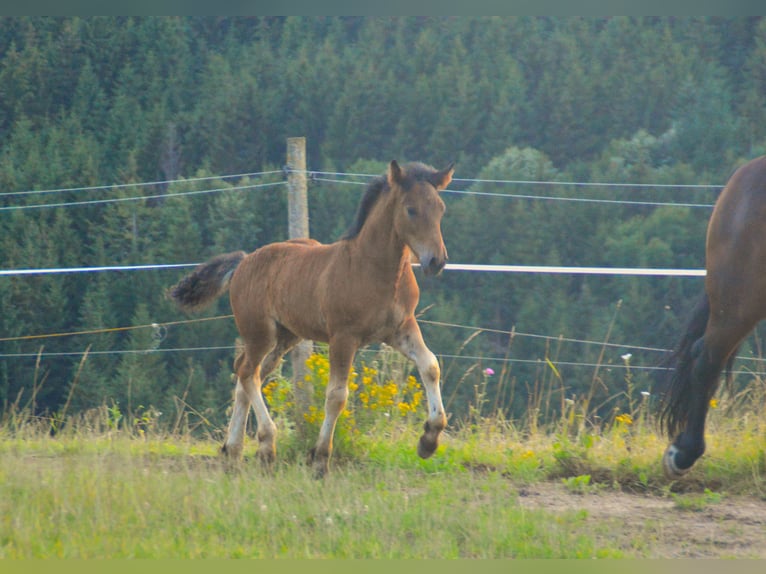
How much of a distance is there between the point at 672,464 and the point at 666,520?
2.33 feet

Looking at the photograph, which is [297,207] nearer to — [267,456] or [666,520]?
[267,456]

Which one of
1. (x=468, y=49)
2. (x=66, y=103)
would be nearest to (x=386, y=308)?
(x=66, y=103)

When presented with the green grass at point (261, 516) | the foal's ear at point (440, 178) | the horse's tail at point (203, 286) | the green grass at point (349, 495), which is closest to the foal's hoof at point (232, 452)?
the green grass at point (349, 495)

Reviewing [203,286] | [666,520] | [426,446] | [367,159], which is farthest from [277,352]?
[367,159]

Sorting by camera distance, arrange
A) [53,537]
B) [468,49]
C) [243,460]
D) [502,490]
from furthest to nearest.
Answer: [468,49] < [243,460] < [502,490] < [53,537]

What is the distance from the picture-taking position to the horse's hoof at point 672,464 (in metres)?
5.50

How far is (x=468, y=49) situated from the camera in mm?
62219

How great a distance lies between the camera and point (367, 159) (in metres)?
56.2

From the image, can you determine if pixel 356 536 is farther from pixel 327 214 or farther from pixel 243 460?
pixel 327 214

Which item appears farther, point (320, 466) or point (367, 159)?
point (367, 159)

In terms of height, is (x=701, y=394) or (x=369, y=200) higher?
(x=369, y=200)

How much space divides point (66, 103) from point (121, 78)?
3.29 meters

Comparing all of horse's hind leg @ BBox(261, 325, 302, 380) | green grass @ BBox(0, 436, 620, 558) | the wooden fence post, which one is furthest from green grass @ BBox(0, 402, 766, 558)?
the wooden fence post

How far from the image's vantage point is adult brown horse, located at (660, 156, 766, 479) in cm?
527
